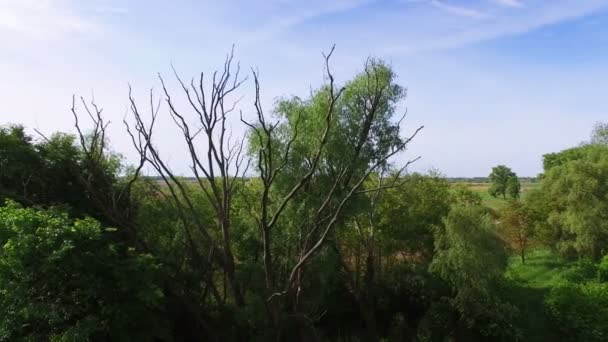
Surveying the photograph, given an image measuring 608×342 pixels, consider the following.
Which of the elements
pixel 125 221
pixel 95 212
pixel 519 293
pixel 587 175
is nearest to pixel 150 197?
pixel 95 212

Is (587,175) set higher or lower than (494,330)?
higher

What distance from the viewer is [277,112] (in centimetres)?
1387

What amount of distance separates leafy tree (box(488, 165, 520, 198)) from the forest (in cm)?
2251

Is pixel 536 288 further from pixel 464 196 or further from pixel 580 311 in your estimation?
pixel 464 196

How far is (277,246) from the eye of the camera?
13.8 meters

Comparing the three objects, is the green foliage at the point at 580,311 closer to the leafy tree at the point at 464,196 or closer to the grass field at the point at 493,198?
Result: the leafy tree at the point at 464,196

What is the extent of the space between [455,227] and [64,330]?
36.8 ft

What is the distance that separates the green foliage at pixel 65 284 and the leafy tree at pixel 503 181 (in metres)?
40.4

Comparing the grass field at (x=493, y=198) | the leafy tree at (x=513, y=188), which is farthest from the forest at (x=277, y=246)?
the leafy tree at (x=513, y=188)

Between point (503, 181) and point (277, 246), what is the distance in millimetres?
38190

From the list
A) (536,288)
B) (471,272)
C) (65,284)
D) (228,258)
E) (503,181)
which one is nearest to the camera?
(65,284)

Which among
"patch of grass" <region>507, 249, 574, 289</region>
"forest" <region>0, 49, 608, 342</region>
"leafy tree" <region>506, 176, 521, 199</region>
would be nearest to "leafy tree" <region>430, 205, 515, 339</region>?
"forest" <region>0, 49, 608, 342</region>

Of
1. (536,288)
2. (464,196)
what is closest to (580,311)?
(464,196)

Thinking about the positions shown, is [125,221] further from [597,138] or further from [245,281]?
[597,138]
